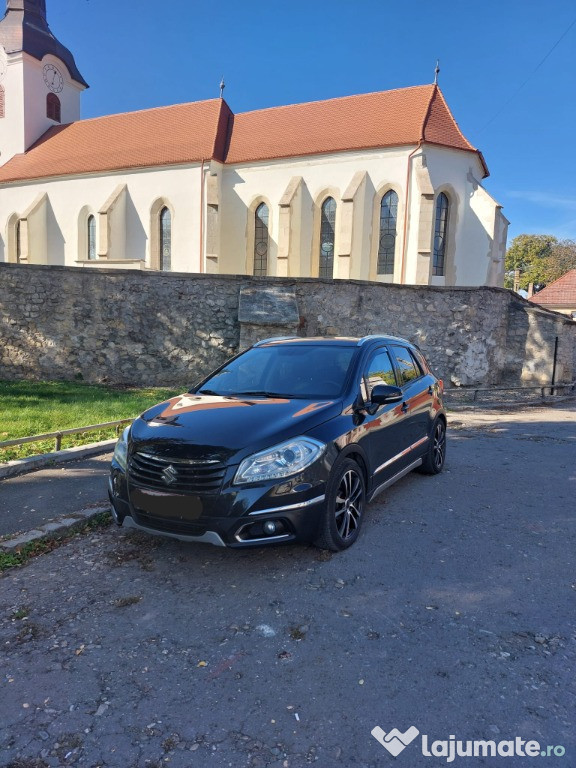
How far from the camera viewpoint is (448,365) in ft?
49.0

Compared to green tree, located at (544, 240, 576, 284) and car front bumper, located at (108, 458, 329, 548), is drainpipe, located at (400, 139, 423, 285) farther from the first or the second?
green tree, located at (544, 240, 576, 284)

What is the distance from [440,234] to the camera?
80.8 feet

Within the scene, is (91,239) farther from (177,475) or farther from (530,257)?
(530,257)

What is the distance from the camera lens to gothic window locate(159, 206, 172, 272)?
90.0 ft

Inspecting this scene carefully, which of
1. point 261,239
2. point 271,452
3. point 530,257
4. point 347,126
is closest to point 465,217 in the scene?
point 347,126

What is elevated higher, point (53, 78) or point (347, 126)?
point (53, 78)

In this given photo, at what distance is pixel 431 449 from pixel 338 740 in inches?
166

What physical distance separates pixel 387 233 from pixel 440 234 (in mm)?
2619

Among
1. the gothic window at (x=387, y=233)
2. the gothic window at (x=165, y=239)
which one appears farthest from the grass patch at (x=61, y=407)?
the gothic window at (x=165, y=239)

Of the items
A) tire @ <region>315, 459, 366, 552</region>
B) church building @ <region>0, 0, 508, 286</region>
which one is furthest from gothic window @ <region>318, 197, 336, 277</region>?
tire @ <region>315, 459, 366, 552</region>

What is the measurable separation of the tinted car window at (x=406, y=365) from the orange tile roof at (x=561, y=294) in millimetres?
39676

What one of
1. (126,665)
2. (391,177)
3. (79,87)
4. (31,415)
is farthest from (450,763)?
(79,87)

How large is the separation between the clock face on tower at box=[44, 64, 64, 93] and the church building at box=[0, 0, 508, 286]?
4.84 feet

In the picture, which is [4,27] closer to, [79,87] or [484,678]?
[79,87]
